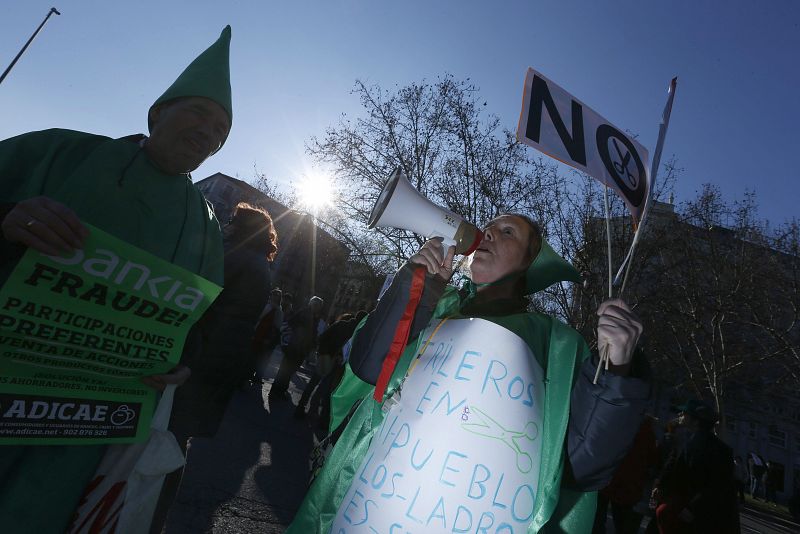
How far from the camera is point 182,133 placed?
149cm

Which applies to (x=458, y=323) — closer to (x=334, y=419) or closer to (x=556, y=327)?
(x=556, y=327)

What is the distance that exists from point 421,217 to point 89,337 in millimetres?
1166

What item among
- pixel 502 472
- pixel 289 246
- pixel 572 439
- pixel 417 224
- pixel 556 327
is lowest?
Answer: pixel 502 472

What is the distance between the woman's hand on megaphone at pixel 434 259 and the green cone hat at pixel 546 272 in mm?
411

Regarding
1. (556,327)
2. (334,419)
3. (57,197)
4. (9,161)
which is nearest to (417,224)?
(556,327)

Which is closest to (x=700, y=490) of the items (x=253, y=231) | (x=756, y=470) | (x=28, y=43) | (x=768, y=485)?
(x=253, y=231)

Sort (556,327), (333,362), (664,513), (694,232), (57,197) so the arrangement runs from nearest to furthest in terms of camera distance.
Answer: (57,197)
(556,327)
(664,513)
(333,362)
(694,232)

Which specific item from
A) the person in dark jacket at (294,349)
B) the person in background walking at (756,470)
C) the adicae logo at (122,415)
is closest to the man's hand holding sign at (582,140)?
the adicae logo at (122,415)

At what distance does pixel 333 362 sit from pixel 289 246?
4059 cm

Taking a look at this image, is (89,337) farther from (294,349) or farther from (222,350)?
(294,349)

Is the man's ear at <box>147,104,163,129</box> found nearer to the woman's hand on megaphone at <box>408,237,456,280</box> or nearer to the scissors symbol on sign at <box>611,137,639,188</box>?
the woman's hand on megaphone at <box>408,237,456,280</box>

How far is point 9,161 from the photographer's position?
3.96 ft

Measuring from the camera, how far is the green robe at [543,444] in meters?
1.19

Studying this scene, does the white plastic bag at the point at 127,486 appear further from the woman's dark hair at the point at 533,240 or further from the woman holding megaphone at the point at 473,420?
the woman's dark hair at the point at 533,240
